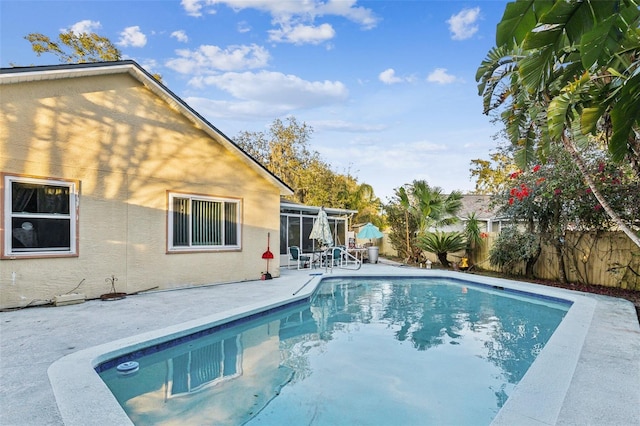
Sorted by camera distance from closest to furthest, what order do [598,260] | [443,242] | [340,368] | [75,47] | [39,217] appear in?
[340,368]
[39,217]
[598,260]
[443,242]
[75,47]

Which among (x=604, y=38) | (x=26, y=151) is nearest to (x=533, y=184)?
(x=604, y=38)

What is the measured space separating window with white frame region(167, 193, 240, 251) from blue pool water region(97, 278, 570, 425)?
393cm

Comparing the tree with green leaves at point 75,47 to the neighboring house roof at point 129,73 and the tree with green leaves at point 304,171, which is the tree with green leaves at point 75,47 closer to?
the tree with green leaves at point 304,171

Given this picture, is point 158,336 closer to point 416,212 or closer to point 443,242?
point 443,242

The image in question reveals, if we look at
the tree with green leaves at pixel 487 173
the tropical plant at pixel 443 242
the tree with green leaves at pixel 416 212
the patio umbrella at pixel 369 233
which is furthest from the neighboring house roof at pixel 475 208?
the patio umbrella at pixel 369 233

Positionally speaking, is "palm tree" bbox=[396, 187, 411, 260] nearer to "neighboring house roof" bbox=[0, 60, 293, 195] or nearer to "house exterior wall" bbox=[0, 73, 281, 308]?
"neighboring house roof" bbox=[0, 60, 293, 195]

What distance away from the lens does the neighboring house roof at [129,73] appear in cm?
756

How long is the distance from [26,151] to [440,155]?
2371 centimetres

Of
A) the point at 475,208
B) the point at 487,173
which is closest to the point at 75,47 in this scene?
the point at 475,208

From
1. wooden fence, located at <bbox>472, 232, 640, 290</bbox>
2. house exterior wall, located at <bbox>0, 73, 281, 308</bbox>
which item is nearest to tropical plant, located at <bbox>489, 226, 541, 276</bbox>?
wooden fence, located at <bbox>472, 232, 640, 290</bbox>

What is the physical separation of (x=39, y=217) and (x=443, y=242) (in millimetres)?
15686

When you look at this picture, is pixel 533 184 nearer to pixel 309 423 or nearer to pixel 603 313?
pixel 603 313

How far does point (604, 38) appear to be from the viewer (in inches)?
91.4

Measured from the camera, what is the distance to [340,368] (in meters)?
5.72
